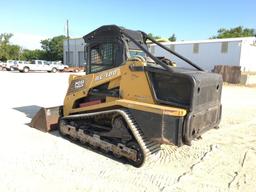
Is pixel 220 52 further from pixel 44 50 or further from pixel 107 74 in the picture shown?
pixel 44 50

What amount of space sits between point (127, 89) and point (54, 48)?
50.2m

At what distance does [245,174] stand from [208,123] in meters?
1.04

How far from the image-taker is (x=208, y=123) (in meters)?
4.99

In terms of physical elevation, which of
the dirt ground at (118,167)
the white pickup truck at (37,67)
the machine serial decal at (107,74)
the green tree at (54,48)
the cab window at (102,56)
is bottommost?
the dirt ground at (118,167)

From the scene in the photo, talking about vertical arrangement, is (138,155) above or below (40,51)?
below

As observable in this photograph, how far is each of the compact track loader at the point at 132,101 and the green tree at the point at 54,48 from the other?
47755mm

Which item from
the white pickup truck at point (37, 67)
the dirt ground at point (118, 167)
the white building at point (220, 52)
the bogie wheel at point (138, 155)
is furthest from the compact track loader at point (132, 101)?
the white pickup truck at point (37, 67)

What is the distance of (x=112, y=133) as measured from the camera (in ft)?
16.8

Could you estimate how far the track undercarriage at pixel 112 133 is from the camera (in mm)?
4676

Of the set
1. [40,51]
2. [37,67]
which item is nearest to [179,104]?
[37,67]

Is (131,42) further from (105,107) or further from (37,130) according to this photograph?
(37,130)

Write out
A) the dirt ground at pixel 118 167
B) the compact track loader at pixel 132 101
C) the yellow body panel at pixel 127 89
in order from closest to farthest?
the dirt ground at pixel 118 167 < the compact track loader at pixel 132 101 < the yellow body panel at pixel 127 89

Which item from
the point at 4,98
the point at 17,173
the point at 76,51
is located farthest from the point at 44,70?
the point at 17,173

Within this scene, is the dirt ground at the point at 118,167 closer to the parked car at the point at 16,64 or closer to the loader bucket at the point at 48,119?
the loader bucket at the point at 48,119
